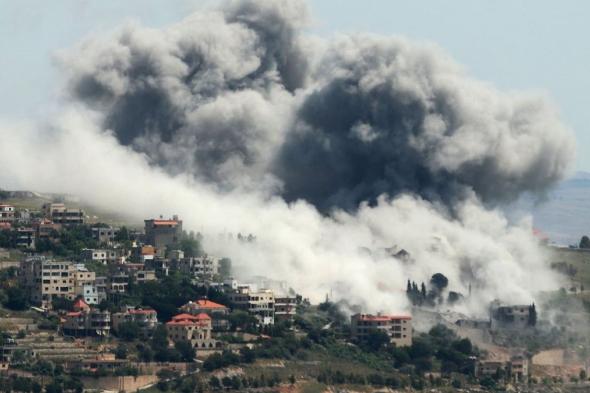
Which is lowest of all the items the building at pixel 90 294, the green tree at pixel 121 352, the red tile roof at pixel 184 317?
the green tree at pixel 121 352

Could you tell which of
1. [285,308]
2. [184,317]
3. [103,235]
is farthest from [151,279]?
[103,235]

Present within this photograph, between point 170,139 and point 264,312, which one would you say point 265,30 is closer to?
point 170,139

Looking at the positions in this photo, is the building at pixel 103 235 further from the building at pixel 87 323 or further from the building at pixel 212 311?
the building at pixel 87 323

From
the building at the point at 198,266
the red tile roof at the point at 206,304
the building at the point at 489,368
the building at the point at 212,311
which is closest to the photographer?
the building at the point at 212,311

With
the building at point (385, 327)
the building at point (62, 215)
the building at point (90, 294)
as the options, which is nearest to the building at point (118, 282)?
the building at point (90, 294)

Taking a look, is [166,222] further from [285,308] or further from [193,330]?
[193,330]

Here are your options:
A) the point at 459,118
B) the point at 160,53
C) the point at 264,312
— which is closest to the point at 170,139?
the point at 160,53
